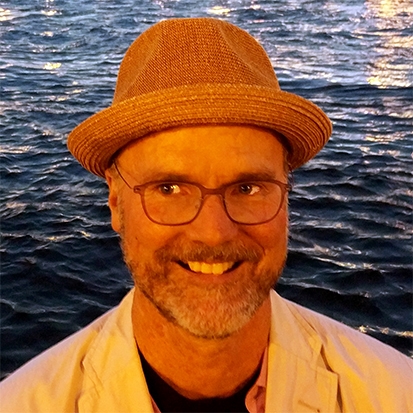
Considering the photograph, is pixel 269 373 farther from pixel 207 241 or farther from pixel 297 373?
pixel 207 241

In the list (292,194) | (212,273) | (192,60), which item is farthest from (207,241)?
(292,194)

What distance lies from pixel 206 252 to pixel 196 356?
50cm

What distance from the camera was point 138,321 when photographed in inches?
105

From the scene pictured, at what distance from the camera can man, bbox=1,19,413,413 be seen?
2.38m

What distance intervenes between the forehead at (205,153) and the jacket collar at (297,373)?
75 cm

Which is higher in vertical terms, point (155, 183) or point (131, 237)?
point (155, 183)

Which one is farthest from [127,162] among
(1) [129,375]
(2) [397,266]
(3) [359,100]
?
(3) [359,100]

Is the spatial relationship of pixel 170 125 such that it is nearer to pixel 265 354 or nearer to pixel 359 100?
pixel 265 354

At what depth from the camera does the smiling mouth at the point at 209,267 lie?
95.6 inches

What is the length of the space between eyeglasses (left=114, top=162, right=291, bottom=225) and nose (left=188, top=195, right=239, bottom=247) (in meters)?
0.02

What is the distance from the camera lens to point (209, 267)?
244 cm

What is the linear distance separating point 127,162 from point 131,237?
0.32 m

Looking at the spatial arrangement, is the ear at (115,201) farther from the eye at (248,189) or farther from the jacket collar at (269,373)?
the eye at (248,189)

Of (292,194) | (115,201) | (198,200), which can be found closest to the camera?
(198,200)
